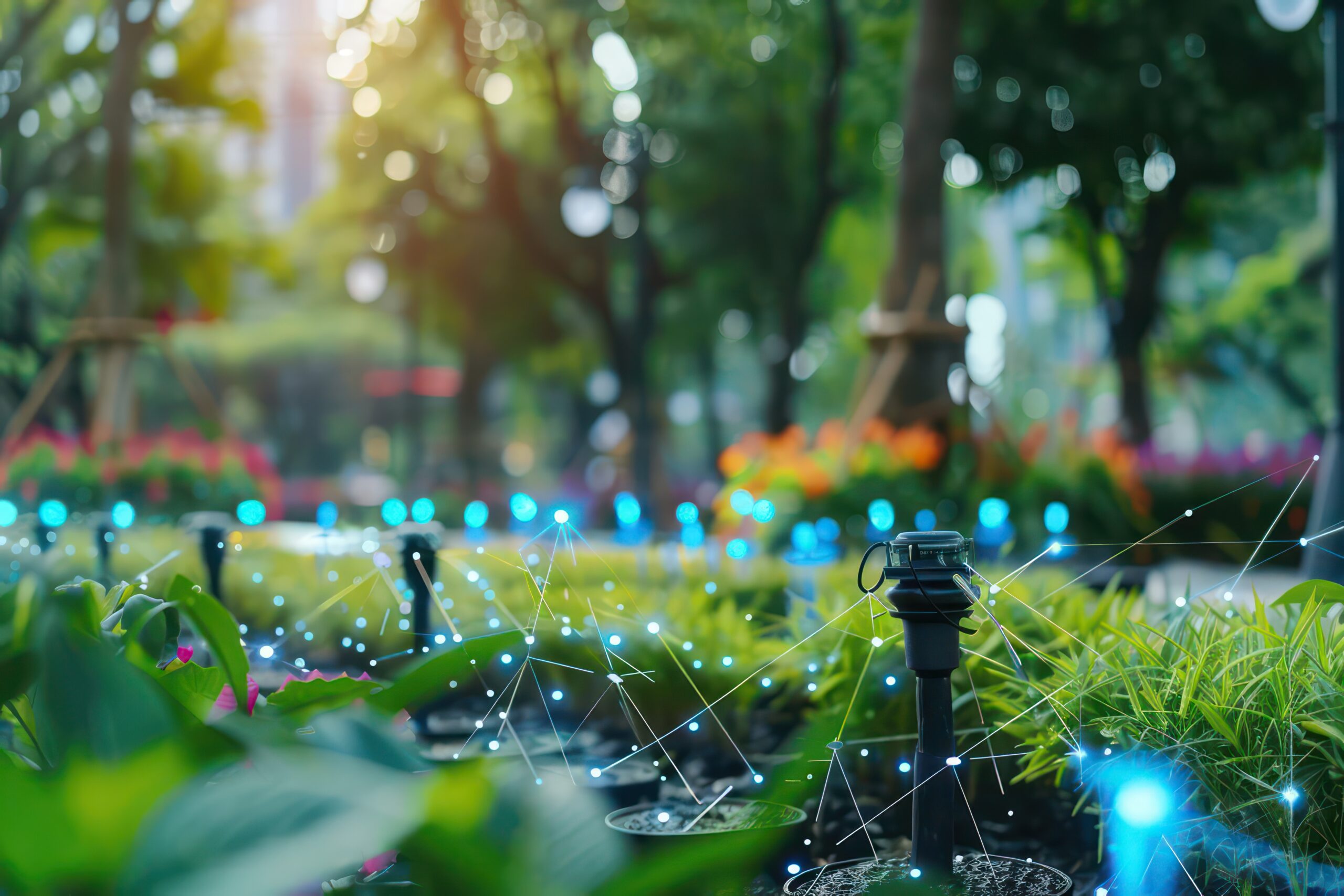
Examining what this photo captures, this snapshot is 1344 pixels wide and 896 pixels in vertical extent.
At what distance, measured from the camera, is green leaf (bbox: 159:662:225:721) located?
1.33m

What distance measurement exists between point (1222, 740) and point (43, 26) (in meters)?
12.1

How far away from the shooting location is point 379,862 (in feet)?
4.38

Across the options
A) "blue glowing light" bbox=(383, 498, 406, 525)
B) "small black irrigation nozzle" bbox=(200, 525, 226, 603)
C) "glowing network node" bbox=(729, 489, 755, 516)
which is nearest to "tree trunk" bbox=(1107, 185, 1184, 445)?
"glowing network node" bbox=(729, 489, 755, 516)

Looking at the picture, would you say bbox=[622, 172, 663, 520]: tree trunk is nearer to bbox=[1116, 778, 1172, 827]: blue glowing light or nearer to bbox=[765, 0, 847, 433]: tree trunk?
bbox=[765, 0, 847, 433]: tree trunk

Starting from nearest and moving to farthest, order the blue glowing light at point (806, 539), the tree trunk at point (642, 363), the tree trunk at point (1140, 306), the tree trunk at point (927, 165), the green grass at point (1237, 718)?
the green grass at point (1237, 718)
the blue glowing light at point (806, 539)
the tree trunk at point (927, 165)
the tree trunk at point (642, 363)
the tree trunk at point (1140, 306)

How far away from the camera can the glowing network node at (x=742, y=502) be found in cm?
583

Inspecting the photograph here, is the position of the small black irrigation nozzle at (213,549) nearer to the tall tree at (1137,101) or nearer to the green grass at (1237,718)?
the green grass at (1237,718)

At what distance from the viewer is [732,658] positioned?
289cm

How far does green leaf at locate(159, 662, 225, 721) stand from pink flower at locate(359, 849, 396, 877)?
Result: 28cm

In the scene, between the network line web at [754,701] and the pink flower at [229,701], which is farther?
the network line web at [754,701]

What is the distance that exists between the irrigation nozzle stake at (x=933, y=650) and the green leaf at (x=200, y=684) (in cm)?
96

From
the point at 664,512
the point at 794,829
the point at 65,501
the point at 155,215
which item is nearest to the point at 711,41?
the point at 664,512

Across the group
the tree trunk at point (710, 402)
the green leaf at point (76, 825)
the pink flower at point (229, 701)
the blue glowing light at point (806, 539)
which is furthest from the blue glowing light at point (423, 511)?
the tree trunk at point (710, 402)

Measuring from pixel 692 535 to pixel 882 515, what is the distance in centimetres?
93
